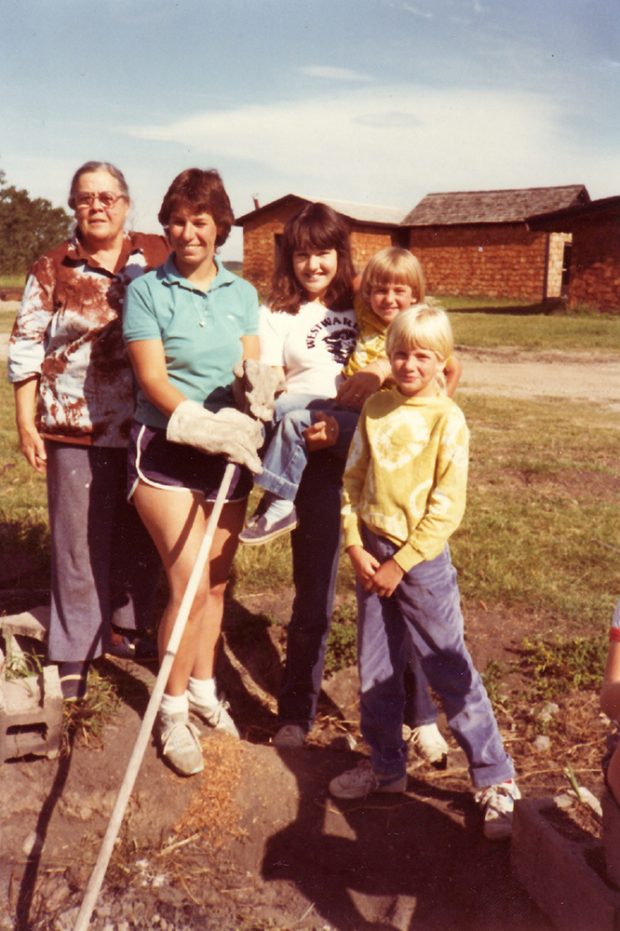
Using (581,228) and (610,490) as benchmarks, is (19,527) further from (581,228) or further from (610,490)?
(581,228)

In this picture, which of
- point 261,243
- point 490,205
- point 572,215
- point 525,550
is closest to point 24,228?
point 261,243

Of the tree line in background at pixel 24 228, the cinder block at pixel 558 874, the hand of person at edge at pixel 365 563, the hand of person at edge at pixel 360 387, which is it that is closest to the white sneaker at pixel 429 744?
the cinder block at pixel 558 874

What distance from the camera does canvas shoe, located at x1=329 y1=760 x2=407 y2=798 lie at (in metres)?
3.26

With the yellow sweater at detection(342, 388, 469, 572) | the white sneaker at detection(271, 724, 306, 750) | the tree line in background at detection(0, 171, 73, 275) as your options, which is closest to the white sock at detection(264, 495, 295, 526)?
the yellow sweater at detection(342, 388, 469, 572)

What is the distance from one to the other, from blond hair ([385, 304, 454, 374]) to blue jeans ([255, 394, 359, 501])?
506 mm

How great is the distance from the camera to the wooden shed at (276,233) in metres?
31.2

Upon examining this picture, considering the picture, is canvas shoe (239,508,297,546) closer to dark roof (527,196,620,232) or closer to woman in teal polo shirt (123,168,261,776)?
woman in teal polo shirt (123,168,261,776)

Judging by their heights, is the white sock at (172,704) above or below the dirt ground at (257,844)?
above

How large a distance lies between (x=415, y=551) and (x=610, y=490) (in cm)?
454

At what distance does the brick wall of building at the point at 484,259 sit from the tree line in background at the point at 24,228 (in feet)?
75.9

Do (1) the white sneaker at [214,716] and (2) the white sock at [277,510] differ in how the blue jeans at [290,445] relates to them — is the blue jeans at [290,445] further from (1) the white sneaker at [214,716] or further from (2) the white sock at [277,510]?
(1) the white sneaker at [214,716]

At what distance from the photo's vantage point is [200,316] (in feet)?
10.3

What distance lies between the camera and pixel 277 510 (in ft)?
11.4

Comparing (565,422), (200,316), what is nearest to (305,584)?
(200,316)
